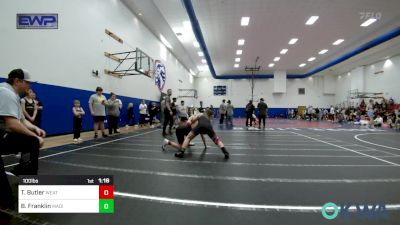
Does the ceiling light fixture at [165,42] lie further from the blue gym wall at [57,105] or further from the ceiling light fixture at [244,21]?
the blue gym wall at [57,105]

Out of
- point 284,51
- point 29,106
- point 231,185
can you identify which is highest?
point 284,51

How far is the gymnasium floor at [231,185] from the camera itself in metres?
2.06

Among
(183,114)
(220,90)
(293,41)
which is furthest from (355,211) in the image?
(220,90)

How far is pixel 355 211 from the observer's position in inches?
87.2

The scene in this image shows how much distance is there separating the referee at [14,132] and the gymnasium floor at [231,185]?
440 mm

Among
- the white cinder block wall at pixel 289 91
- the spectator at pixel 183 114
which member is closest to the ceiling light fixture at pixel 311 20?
the spectator at pixel 183 114

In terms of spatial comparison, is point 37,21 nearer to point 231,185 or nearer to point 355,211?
point 231,185

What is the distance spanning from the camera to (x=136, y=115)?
1420cm

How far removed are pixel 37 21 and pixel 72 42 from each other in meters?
1.42

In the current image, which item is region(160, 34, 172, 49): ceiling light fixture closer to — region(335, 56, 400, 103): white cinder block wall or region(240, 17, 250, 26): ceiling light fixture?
region(240, 17, 250, 26): ceiling light fixture

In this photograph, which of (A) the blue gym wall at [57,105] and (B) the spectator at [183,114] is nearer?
(B) the spectator at [183,114]

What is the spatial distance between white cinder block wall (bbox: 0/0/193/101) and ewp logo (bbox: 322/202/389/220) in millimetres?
8059

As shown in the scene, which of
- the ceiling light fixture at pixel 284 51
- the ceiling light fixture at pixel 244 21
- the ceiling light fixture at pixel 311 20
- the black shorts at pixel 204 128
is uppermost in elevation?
the ceiling light fixture at pixel 244 21

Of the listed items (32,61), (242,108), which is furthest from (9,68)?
(242,108)
